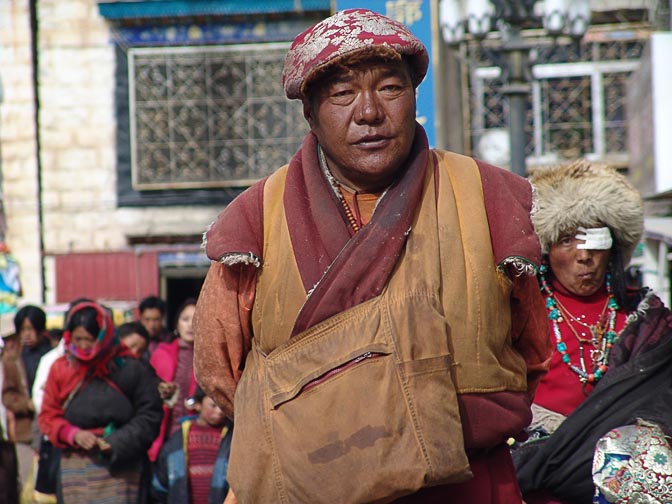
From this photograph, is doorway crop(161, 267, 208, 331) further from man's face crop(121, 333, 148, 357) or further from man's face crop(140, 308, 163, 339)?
man's face crop(121, 333, 148, 357)

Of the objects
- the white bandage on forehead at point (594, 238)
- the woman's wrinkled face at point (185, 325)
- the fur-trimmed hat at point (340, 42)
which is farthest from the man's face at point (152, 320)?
the fur-trimmed hat at point (340, 42)

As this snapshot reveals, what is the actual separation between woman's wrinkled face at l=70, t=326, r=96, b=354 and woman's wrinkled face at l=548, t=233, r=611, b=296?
11.2 feet

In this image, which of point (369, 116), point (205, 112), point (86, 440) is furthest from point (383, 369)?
point (205, 112)

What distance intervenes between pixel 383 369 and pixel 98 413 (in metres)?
4.71

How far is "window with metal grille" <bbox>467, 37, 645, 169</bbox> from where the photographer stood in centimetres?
1420

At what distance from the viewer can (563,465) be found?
393cm

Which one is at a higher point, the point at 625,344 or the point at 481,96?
the point at 481,96

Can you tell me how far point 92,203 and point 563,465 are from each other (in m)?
11.3

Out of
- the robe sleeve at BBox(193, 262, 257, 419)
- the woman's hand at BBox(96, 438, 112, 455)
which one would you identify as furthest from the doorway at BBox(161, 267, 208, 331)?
the robe sleeve at BBox(193, 262, 257, 419)

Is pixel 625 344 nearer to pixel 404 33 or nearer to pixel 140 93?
pixel 404 33

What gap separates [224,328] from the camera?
2678mm

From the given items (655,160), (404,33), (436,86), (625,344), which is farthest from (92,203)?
(404,33)

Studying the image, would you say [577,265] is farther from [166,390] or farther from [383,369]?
[166,390]

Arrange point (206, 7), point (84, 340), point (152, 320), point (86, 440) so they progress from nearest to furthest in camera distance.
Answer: point (86, 440) < point (84, 340) < point (152, 320) < point (206, 7)
